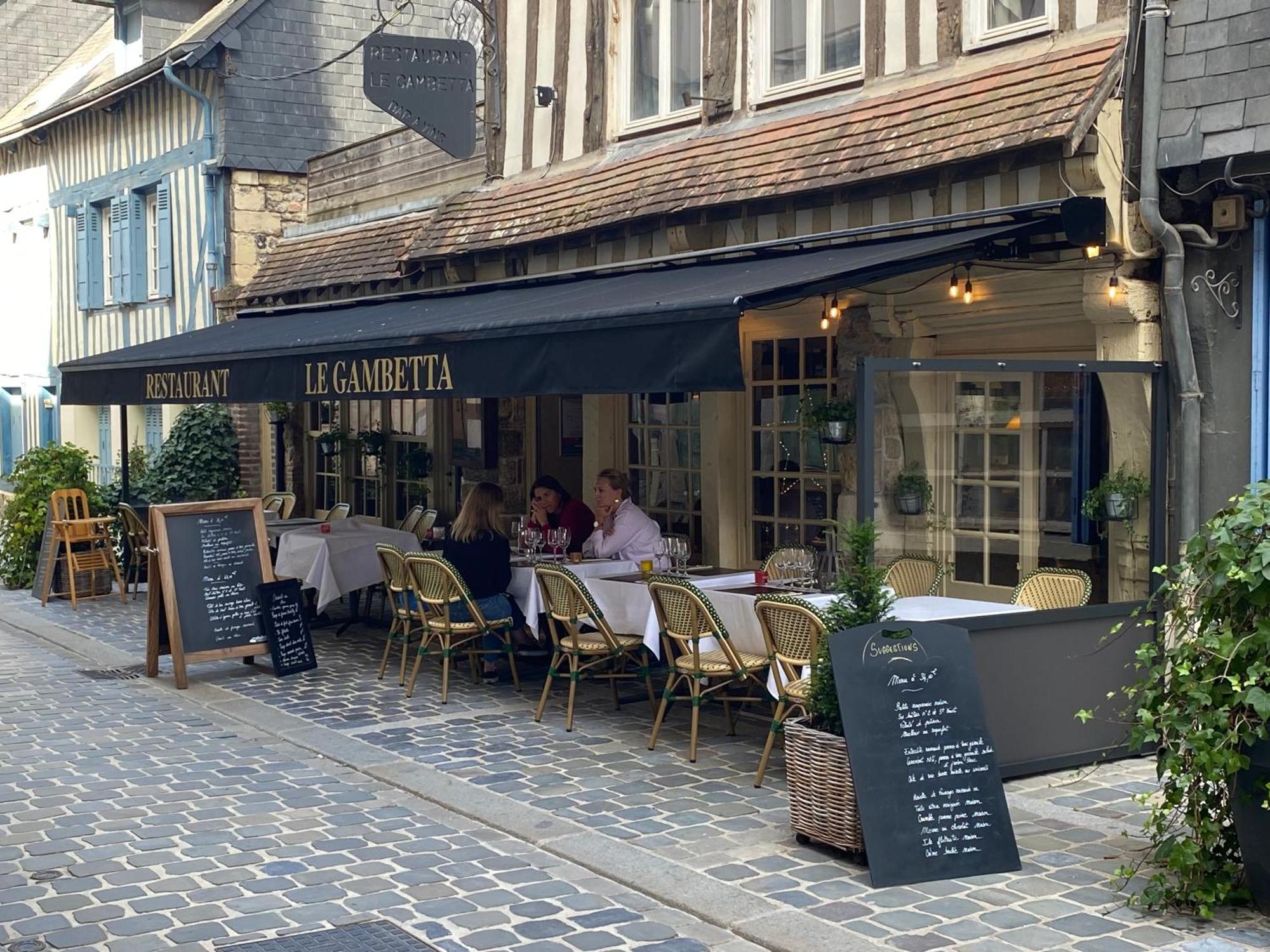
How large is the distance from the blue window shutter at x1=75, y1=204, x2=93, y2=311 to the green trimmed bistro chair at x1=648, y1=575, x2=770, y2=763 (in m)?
14.7

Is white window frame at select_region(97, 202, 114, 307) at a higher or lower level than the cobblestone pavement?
higher

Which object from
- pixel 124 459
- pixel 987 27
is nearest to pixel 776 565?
pixel 987 27

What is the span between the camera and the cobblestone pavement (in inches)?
191

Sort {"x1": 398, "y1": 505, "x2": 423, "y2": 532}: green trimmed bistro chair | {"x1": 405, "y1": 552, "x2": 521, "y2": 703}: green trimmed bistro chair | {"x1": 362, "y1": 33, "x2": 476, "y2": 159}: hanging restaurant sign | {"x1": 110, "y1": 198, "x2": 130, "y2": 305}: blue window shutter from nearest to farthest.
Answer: {"x1": 405, "y1": 552, "x2": 521, "y2": 703}: green trimmed bistro chair
{"x1": 362, "y1": 33, "x2": 476, "y2": 159}: hanging restaurant sign
{"x1": 398, "y1": 505, "x2": 423, "y2": 532}: green trimmed bistro chair
{"x1": 110, "y1": 198, "x2": 130, "y2": 305}: blue window shutter

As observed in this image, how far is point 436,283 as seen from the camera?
43.0 feet

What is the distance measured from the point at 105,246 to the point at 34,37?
6.99 m

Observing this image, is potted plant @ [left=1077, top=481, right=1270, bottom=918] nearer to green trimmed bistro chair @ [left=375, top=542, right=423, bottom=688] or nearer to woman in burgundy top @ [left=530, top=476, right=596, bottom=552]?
green trimmed bistro chair @ [left=375, top=542, right=423, bottom=688]

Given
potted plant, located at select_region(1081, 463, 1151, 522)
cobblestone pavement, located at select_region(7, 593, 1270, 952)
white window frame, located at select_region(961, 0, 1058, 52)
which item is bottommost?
cobblestone pavement, located at select_region(7, 593, 1270, 952)

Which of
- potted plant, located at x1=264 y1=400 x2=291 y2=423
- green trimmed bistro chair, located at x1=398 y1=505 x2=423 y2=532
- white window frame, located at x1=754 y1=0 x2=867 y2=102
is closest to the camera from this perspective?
white window frame, located at x1=754 y1=0 x2=867 y2=102

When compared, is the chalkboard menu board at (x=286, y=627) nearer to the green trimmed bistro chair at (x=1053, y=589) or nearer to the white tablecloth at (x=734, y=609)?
the white tablecloth at (x=734, y=609)

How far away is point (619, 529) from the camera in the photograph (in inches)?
380

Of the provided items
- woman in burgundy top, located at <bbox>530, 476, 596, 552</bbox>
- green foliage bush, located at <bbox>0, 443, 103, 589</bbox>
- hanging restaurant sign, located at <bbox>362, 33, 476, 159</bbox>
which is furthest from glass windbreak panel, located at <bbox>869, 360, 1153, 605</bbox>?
green foliage bush, located at <bbox>0, 443, 103, 589</bbox>

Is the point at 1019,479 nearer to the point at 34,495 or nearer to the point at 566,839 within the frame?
the point at 566,839

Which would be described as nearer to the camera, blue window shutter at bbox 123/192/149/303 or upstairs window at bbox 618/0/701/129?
upstairs window at bbox 618/0/701/129
